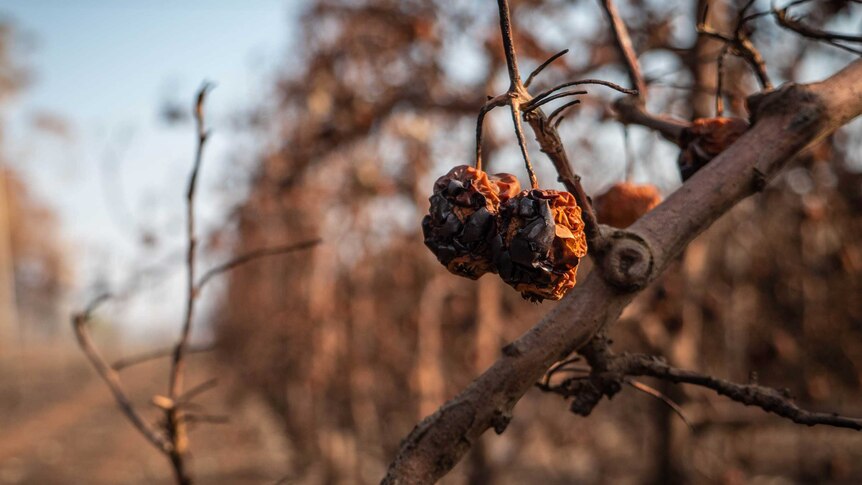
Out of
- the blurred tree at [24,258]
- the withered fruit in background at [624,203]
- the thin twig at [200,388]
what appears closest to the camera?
the withered fruit in background at [624,203]

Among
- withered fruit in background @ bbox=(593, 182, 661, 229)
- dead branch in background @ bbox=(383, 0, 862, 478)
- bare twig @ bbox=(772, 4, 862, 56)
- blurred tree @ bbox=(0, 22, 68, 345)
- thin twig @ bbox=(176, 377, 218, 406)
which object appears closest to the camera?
dead branch in background @ bbox=(383, 0, 862, 478)

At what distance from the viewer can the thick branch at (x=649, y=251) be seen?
33.1 inches

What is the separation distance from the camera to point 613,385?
96cm

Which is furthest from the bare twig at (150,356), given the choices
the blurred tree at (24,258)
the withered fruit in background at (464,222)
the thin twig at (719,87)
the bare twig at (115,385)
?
the blurred tree at (24,258)

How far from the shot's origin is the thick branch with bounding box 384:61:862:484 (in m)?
0.84

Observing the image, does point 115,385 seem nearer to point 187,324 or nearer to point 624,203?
point 187,324

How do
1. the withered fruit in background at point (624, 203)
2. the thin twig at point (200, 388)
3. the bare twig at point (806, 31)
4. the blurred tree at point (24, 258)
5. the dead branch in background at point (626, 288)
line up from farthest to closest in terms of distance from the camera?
1. the blurred tree at point (24, 258)
2. the thin twig at point (200, 388)
3. the withered fruit in background at point (624, 203)
4. the bare twig at point (806, 31)
5. the dead branch in background at point (626, 288)

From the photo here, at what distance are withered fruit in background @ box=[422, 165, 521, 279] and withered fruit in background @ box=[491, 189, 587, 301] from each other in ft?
0.07

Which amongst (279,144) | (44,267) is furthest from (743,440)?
(44,267)

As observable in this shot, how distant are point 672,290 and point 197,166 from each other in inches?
107

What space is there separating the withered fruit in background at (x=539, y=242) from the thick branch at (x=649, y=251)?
4 centimetres

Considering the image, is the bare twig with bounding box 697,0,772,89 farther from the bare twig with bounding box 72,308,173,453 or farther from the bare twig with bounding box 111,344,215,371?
the bare twig with bounding box 72,308,173,453

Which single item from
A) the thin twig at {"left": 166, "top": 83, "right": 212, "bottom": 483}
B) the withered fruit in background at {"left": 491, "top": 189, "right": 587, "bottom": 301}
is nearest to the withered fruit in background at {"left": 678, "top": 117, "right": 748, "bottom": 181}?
the withered fruit in background at {"left": 491, "top": 189, "right": 587, "bottom": 301}

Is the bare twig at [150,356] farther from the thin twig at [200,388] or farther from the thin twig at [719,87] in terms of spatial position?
the thin twig at [719,87]
